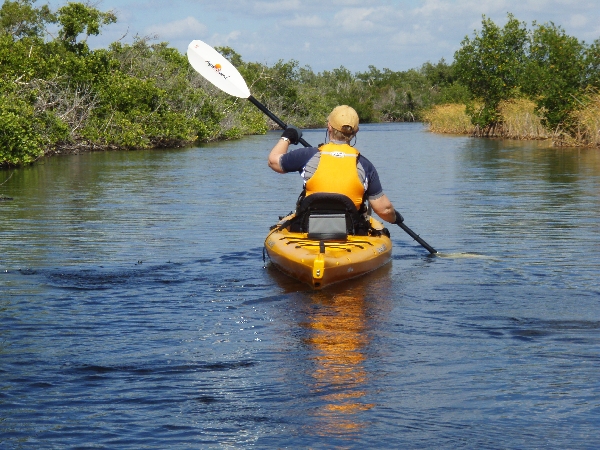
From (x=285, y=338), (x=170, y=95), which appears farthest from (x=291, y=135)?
(x=170, y=95)

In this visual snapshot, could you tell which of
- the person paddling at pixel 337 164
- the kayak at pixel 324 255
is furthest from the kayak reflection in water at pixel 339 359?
the person paddling at pixel 337 164

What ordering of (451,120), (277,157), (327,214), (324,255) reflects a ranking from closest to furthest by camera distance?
(324,255) → (327,214) → (277,157) → (451,120)

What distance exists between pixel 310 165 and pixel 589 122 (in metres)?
24.3

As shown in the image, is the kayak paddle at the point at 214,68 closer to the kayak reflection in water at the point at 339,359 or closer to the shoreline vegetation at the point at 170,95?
the kayak reflection in water at the point at 339,359

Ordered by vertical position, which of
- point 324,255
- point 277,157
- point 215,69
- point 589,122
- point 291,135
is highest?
point 215,69

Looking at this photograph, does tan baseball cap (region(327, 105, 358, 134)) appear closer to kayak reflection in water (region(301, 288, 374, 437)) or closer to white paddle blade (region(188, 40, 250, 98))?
kayak reflection in water (region(301, 288, 374, 437))

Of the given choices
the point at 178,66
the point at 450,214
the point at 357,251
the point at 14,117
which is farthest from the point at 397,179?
the point at 178,66

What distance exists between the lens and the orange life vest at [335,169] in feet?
27.3

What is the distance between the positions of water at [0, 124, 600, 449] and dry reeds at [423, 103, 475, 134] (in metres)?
35.7

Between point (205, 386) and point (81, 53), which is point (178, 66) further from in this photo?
point (205, 386)

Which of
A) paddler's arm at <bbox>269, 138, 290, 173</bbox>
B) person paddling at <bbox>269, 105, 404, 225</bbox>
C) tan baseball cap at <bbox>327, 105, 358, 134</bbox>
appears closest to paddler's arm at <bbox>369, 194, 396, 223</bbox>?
person paddling at <bbox>269, 105, 404, 225</bbox>

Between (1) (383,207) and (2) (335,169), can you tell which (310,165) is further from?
(1) (383,207)

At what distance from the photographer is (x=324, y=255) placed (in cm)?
792

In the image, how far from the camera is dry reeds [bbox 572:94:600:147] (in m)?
30.0
